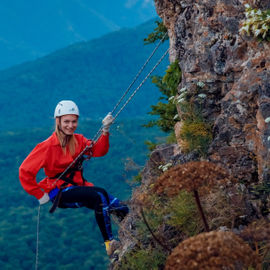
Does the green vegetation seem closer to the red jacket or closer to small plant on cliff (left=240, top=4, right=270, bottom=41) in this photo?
the red jacket

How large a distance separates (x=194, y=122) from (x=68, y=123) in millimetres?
1864

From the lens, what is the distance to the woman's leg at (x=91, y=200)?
7727 millimetres

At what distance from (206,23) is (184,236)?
3.32 metres

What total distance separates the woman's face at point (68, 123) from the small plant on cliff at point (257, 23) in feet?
9.03

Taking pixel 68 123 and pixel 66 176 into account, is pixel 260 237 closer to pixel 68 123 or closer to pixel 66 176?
pixel 66 176

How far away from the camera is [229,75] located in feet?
25.4

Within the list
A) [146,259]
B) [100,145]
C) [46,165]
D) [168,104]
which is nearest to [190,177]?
[146,259]

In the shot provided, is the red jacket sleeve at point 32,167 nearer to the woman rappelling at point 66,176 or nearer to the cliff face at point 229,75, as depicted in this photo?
the woman rappelling at point 66,176

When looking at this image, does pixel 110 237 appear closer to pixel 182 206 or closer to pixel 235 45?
pixel 182 206

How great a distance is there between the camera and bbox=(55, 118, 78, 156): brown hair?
809cm

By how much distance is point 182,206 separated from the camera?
6.50 m

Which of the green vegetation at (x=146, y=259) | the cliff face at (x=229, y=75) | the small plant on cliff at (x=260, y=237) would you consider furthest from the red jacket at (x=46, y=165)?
the small plant on cliff at (x=260, y=237)

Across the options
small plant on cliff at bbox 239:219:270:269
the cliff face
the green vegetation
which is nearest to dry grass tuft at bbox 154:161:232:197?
small plant on cliff at bbox 239:219:270:269

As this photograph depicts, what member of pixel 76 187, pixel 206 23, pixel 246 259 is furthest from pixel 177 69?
pixel 246 259
